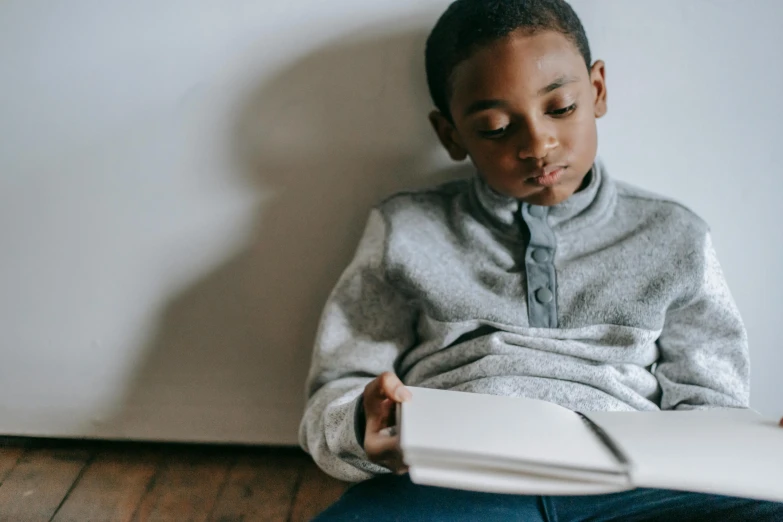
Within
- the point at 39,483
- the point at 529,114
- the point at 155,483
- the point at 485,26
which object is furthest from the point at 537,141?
the point at 39,483

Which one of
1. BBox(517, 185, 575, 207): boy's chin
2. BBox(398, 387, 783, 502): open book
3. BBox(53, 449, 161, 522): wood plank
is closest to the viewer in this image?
BBox(398, 387, 783, 502): open book

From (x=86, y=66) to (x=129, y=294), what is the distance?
1.03 ft

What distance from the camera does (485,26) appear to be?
0.73 metres

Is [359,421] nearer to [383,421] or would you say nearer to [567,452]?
[383,421]

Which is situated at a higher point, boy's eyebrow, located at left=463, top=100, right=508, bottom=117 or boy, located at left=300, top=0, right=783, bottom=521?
Result: boy's eyebrow, located at left=463, top=100, right=508, bottom=117

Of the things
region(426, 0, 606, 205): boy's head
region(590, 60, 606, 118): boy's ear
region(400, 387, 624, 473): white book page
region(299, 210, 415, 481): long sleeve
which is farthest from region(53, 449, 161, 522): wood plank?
region(590, 60, 606, 118): boy's ear

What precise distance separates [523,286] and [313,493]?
0.47 metres

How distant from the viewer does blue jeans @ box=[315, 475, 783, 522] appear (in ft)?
2.29

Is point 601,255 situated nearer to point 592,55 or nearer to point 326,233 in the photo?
point 592,55

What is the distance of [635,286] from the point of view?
80 centimetres

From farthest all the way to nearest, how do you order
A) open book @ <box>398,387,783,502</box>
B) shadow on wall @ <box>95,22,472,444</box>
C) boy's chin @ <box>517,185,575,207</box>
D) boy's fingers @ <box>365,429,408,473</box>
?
1. shadow on wall @ <box>95,22,472,444</box>
2. boy's chin @ <box>517,185,575,207</box>
3. boy's fingers @ <box>365,429,408,473</box>
4. open book @ <box>398,387,783,502</box>

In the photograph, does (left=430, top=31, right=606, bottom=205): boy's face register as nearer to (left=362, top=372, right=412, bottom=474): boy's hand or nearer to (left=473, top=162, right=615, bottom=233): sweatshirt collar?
(left=473, top=162, right=615, bottom=233): sweatshirt collar

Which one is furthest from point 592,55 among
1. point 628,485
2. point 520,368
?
point 628,485

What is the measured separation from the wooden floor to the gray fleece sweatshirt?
0.25m
